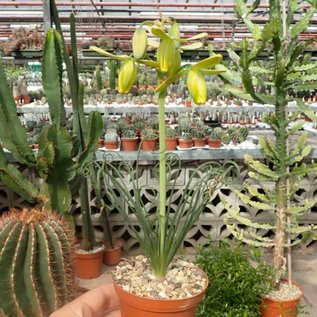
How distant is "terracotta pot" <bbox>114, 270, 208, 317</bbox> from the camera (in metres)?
1.37

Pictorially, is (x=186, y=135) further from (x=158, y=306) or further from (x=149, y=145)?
(x=158, y=306)

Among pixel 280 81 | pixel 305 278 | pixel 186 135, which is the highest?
pixel 280 81

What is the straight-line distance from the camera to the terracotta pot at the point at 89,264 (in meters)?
3.23

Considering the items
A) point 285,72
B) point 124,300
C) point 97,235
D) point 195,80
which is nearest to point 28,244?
point 124,300

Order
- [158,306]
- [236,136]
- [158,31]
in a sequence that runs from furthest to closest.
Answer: [236,136] < [158,306] < [158,31]

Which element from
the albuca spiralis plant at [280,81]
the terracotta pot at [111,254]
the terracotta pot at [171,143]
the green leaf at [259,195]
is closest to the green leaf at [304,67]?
the albuca spiralis plant at [280,81]

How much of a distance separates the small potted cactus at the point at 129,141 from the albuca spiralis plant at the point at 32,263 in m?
1.71

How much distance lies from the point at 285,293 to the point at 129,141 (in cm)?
168

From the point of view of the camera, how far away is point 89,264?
128 inches

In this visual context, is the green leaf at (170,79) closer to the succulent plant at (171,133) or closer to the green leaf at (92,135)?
the green leaf at (92,135)

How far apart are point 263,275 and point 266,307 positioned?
179mm

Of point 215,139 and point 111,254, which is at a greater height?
point 215,139

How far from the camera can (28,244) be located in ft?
6.15

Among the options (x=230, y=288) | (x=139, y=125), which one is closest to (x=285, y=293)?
(x=230, y=288)
